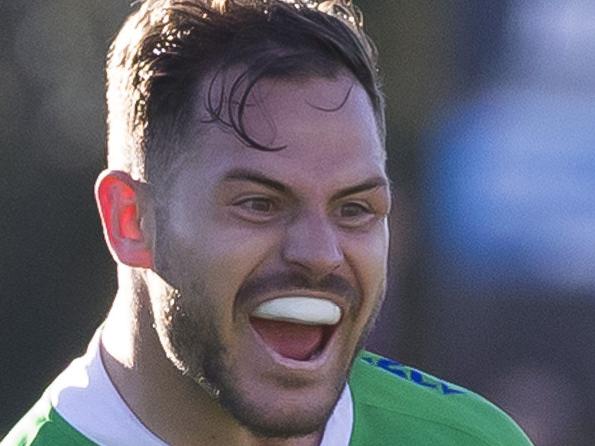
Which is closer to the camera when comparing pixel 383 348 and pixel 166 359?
pixel 166 359

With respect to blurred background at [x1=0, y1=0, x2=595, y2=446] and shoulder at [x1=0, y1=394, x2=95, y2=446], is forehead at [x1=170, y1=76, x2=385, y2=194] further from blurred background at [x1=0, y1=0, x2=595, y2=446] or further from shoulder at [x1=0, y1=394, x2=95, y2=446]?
blurred background at [x1=0, y1=0, x2=595, y2=446]

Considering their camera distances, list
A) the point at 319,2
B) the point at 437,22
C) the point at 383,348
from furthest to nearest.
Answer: the point at 437,22 < the point at 383,348 < the point at 319,2

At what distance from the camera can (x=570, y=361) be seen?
340 inches

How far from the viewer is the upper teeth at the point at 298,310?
3570mm

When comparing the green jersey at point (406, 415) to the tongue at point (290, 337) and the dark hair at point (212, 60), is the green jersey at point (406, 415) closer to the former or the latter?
the tongue at point (290, 337)

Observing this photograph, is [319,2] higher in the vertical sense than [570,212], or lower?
higher

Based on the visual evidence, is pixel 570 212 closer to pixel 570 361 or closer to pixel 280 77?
pixel 570 361

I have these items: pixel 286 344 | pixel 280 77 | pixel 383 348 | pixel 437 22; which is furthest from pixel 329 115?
pixel 437 22

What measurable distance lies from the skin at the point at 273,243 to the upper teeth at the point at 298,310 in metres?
0.01

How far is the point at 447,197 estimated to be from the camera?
8750mm

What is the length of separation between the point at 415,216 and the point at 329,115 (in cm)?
517

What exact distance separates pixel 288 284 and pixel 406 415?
0.61 m

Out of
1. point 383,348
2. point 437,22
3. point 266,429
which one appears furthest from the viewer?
point 437,22

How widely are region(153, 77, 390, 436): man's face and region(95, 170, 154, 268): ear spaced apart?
94 mm
